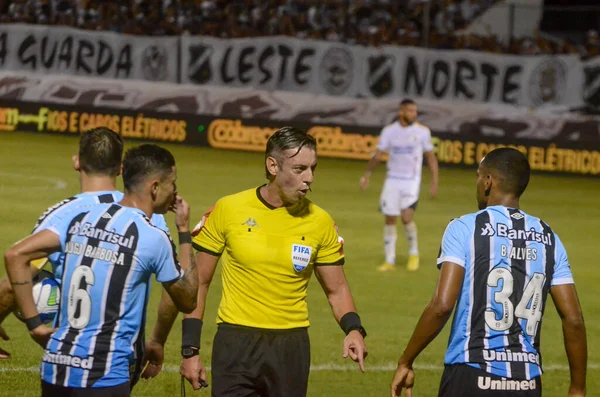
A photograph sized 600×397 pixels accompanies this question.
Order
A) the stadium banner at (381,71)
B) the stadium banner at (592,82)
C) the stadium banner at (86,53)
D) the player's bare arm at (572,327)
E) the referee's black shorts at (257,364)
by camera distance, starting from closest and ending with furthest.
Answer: the player's bare arm at (572,327) → the referee's black shorts at (257,364) → the stadium banner at (592,82) → the stadium banner at (381,71) → the stadium banner at (86,53)

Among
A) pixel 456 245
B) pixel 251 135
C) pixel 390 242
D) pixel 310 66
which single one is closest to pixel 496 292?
pixel 456 245

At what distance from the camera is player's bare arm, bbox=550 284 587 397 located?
6301 millimetres

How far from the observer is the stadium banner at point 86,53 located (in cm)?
Result: 3484

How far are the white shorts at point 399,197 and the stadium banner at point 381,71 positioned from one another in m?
13.8

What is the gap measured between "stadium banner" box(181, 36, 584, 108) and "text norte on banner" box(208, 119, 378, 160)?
1.70 metres

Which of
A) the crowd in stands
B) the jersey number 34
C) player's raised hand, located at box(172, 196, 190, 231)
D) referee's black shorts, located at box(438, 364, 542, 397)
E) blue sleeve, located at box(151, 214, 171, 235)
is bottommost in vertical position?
referee's black shorts, located at box(438, 364, 542, 397)

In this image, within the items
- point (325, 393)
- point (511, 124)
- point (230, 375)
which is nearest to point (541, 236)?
point (230, 375)

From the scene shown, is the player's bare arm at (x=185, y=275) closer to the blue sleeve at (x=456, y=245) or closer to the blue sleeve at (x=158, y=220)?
the blue sleeve at (x=158, y=220)

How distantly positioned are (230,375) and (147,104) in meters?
27.6

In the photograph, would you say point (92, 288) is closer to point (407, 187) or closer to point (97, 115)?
point (407, 187)

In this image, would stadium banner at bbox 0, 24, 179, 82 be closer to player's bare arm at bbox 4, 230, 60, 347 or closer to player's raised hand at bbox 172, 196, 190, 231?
player's raised hand at bbox 172, 196, 190, 231

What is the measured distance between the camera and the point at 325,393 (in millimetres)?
10336

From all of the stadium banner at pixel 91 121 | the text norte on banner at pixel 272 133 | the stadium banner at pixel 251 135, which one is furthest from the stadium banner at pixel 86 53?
the text norte on banner at pixel 272 133

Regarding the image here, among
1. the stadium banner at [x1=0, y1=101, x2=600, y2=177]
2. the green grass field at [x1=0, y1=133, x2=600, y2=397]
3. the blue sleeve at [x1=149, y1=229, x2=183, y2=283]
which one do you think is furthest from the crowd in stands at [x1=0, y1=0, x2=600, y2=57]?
the blue sleeve at [x1=149, y1=229, x2=183, y2=283]
